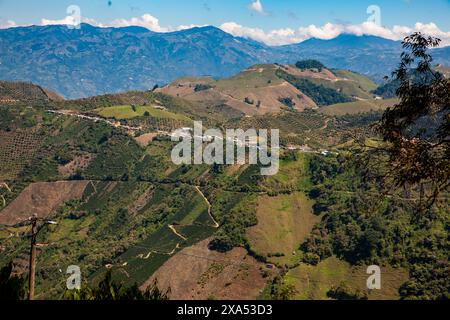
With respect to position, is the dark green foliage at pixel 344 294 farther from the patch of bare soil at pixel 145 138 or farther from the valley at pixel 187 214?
the patch of bare soil at pixel 145 138

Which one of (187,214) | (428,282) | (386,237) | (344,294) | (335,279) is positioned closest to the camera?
(428,282)

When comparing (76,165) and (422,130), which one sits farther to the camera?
(76,165)

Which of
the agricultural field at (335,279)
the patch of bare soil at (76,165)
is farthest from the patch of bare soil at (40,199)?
the agricultural field at (335,279)

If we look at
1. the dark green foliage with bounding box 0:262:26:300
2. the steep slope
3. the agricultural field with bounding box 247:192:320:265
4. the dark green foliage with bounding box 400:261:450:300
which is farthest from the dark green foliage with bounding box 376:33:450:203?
the steep slope

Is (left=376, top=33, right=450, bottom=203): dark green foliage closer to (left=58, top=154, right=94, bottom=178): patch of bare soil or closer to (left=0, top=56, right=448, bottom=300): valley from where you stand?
(left=0, top=56, right=448, bottom=300): valley

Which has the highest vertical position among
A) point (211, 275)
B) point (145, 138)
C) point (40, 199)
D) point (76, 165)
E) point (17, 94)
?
point (17, 94)

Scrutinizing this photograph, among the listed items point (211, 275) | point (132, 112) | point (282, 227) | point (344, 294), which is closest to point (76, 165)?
point (132, 112)

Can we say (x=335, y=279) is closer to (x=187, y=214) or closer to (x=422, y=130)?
(x=187, y=214)
